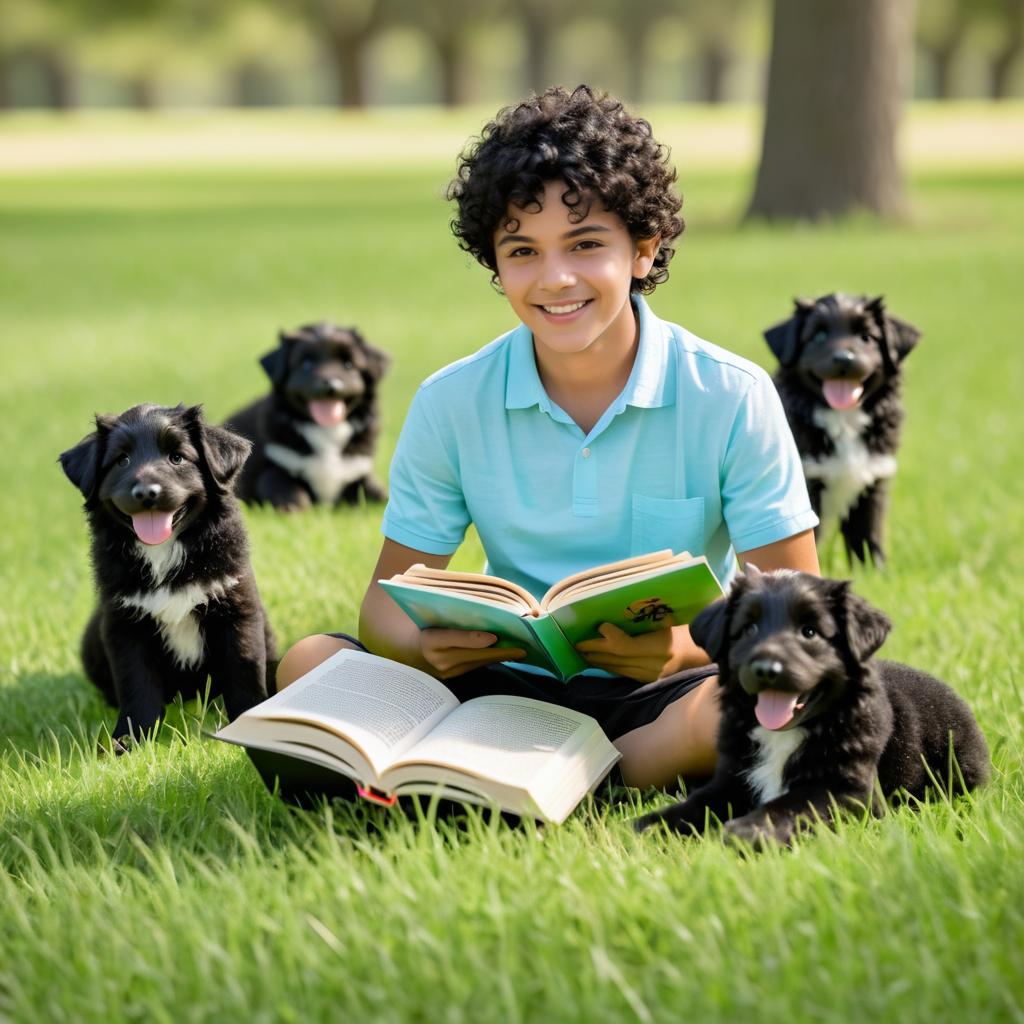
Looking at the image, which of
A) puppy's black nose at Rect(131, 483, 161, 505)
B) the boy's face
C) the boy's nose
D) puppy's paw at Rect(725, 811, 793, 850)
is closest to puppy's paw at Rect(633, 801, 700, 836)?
puppy's paw at Rect(725, 811, 793, 850)

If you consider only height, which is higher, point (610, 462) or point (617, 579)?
point (610, 462)

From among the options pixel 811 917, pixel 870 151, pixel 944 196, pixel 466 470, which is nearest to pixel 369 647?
pixel 466 470

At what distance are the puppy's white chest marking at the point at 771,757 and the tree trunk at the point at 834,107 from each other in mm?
17053

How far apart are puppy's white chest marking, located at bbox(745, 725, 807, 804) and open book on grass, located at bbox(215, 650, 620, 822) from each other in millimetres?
411

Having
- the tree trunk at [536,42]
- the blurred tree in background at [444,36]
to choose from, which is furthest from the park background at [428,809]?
the tree trunk at [536,42]

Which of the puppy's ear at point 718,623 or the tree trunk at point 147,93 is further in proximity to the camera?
the tree trunk at point 147,93

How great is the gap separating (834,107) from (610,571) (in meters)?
17.0

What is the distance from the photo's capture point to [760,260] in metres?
16.9

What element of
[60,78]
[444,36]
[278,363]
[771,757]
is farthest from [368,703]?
[60,78]

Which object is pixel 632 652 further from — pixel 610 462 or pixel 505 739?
pixel 610 462

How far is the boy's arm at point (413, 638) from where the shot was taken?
3.96m

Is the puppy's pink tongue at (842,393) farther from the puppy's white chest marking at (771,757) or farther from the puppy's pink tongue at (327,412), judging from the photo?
the puppy's white chest marking at (771,757)

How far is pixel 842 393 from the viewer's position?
236 inches

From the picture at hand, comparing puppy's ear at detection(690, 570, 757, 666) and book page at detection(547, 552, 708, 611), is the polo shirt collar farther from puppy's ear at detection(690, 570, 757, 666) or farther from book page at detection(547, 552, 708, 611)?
puppy's ear at detection(690, 570, 757, 666)
